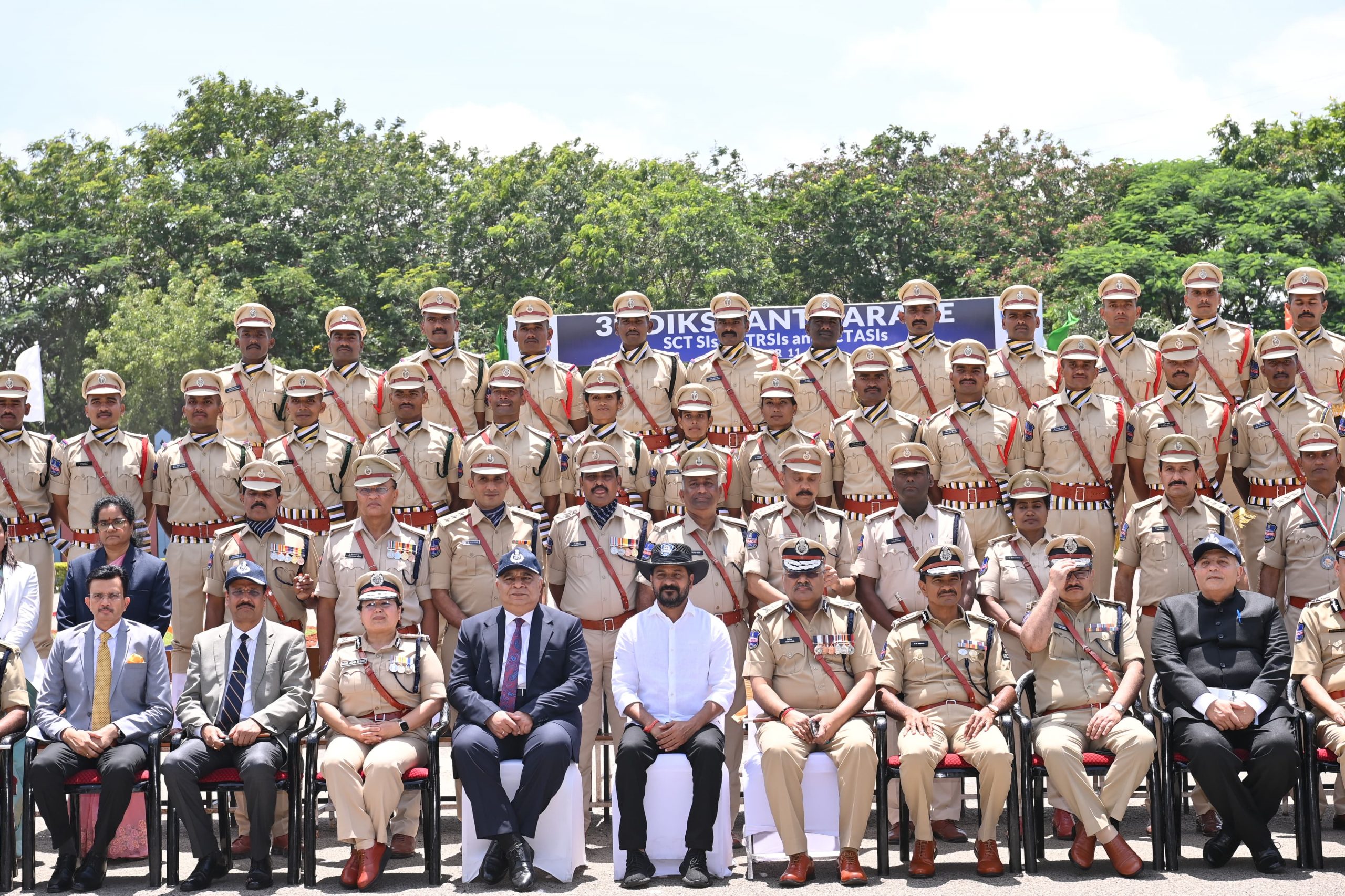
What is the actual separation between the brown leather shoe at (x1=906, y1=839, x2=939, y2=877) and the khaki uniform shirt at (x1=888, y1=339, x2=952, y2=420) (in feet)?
12.5

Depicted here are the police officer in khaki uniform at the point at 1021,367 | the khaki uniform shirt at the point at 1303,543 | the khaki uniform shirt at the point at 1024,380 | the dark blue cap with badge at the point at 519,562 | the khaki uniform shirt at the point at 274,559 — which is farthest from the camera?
the khaki uniform shirt at the point at 1024,380

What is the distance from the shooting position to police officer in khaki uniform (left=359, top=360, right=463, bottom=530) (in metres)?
9.35

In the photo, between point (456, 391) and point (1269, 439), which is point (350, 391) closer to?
point (456, 391)

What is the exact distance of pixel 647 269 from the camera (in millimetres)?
31844

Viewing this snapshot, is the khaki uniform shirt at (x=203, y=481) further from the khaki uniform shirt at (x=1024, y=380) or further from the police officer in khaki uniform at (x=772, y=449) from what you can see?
the khaki uniform shirt at (x=1024, y=380)

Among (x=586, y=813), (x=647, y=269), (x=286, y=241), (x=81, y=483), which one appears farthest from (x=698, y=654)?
(x=286, y=241)

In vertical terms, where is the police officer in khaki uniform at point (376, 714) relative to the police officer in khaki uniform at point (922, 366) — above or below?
below

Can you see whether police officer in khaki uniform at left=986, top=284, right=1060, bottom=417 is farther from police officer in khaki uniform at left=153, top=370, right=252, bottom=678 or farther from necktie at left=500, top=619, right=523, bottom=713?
police officer in khaki uniform at left=153, top=370, right=252, bottom=678

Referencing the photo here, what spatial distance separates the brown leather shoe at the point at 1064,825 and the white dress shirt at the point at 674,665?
1.83m

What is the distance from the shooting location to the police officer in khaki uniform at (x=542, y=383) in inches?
404

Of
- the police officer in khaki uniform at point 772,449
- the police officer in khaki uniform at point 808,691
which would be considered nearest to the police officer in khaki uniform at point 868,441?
the police officer in khaki uniform at point 772,449

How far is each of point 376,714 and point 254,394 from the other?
12.3 feet

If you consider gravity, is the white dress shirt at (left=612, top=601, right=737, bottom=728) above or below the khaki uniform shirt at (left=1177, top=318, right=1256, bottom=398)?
below

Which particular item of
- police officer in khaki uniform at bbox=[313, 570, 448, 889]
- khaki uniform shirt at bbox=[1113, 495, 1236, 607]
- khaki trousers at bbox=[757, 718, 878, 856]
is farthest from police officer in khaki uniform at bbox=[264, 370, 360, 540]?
khaki uniform shirt at bbox=[1113, 495, 1236, 607]
